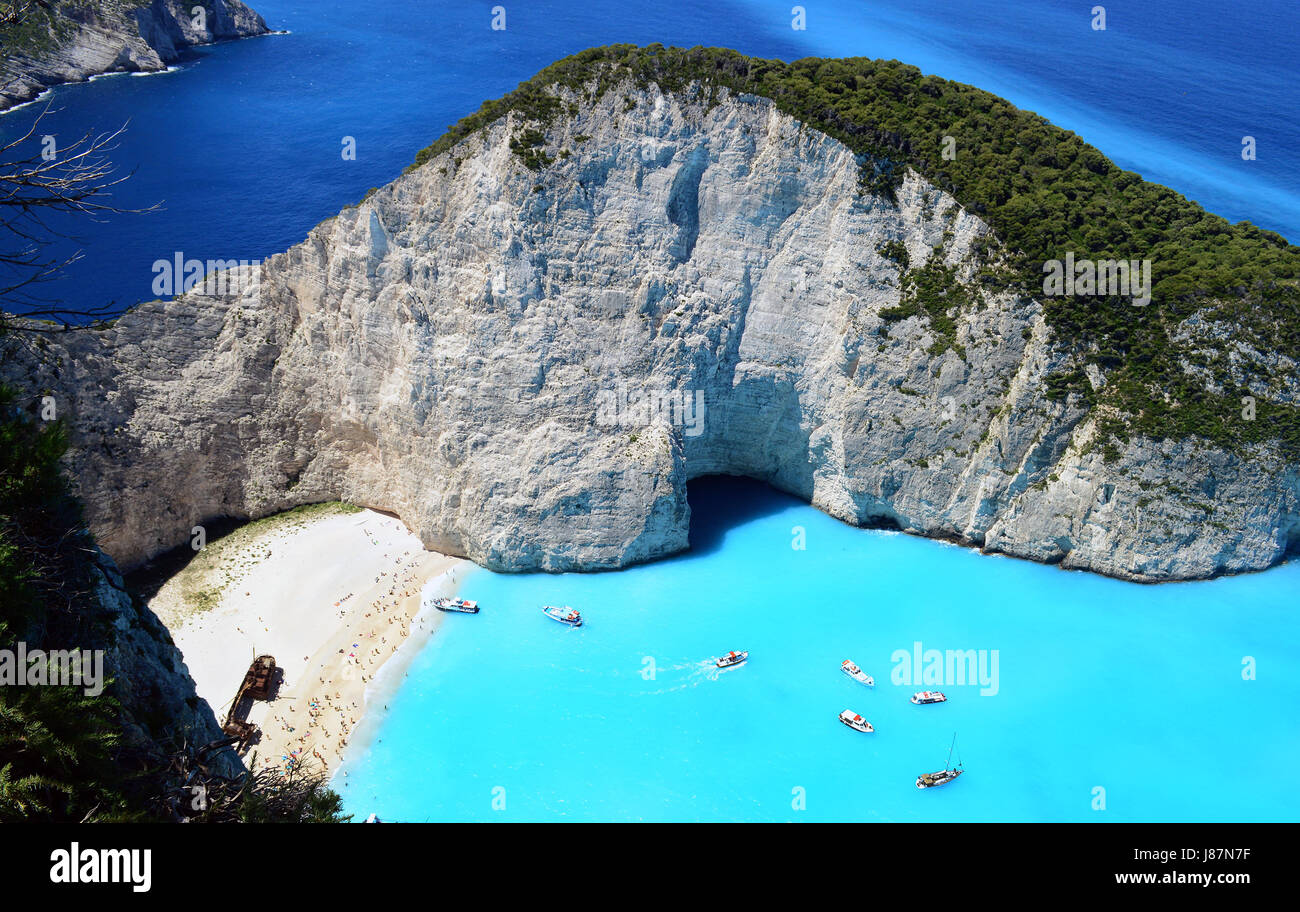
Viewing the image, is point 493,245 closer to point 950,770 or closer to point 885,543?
point 885,543

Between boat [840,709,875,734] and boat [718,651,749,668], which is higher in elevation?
boat [718,651,749,668]
